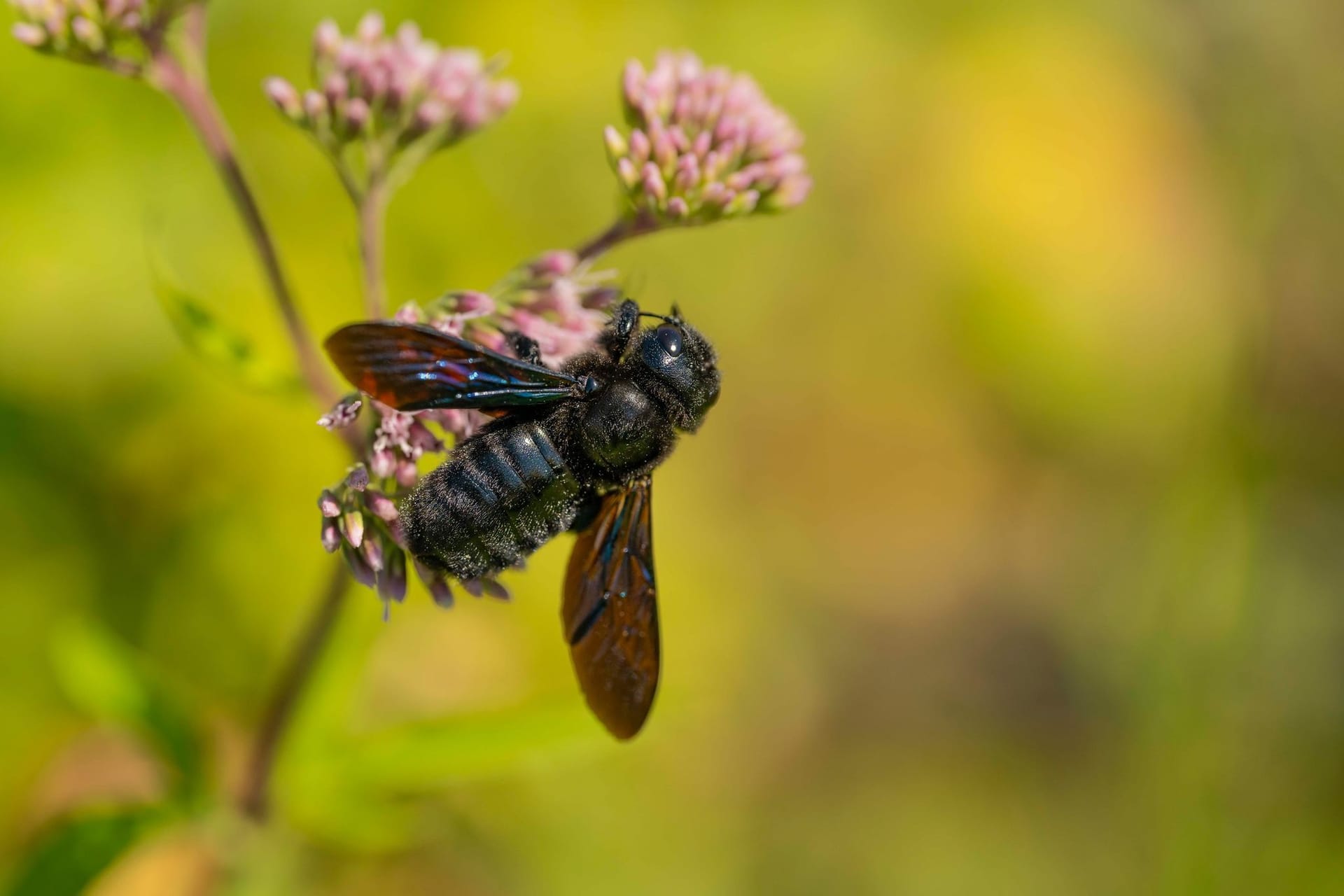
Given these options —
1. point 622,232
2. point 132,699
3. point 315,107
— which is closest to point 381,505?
point 622,232

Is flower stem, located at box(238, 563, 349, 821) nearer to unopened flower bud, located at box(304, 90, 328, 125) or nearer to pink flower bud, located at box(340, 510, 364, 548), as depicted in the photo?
pink flower bud, located at box(340, 510, 364, 548)

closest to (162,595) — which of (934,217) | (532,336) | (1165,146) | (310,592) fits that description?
(310,592)

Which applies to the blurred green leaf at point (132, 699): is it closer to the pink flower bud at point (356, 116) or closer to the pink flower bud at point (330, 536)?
the pink flower bud at point (330, 536)

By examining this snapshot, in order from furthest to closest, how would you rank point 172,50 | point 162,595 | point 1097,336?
1. point 1097,336
2. point 162,595
3. point 172,50

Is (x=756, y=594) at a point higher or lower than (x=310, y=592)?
lower

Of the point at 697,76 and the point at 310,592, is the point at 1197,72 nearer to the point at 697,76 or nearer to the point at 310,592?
the point at 697,76

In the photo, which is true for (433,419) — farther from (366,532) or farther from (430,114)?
(430,114)
